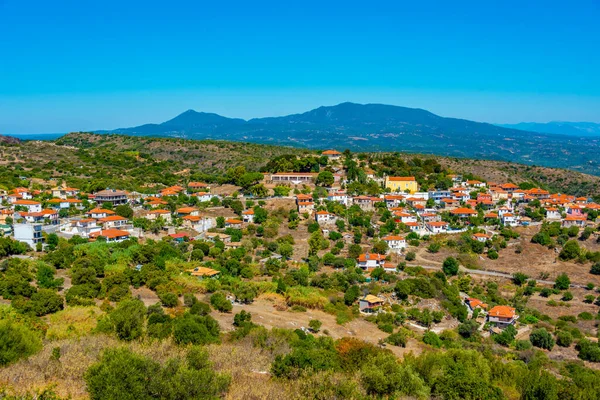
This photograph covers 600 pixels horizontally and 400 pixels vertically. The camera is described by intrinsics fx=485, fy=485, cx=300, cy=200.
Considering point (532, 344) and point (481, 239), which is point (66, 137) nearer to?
point (481, 239)

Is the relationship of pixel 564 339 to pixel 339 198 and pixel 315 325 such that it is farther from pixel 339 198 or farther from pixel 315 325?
pixel 339 198

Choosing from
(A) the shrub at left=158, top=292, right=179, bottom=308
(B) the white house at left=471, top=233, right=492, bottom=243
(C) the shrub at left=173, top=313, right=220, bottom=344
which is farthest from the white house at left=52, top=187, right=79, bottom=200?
(B) the white house at left=471, top=233, right=492, bottom=243

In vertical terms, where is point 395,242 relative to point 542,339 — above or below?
above

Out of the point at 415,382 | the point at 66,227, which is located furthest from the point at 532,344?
the point at 66,227

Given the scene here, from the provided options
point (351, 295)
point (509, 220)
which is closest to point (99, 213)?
point (351, 295)

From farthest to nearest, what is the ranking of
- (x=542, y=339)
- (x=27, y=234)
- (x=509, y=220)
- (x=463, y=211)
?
(x=463, y=211) → (x=509, y=220) → (x=27, y=234) → (x=542, y=339)
